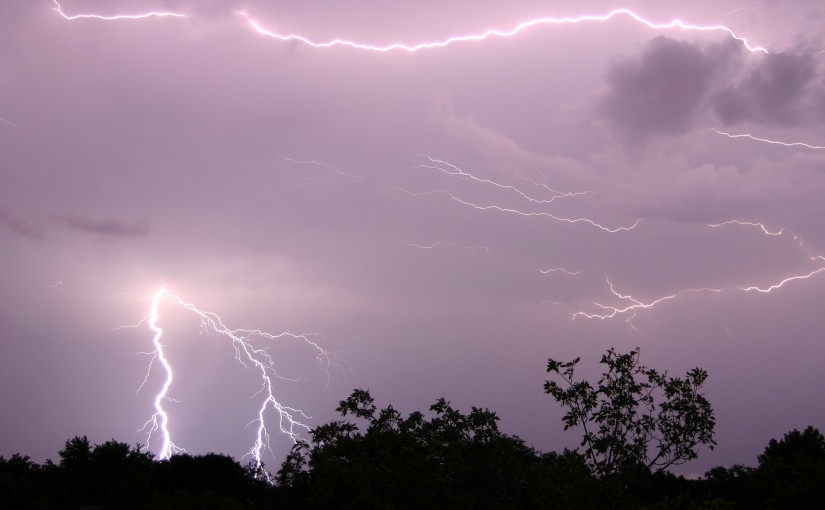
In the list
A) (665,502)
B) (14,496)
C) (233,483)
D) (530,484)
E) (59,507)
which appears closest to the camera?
(665,502)

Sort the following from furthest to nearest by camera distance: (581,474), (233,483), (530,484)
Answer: (233,483) < (530,484) < (581,474)

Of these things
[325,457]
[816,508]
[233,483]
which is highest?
[233,483]

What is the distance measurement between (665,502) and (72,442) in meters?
47.8

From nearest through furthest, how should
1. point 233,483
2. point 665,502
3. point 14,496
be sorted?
1. point 665,502
2. point 14,496
3. point 233,483

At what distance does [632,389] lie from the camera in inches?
388

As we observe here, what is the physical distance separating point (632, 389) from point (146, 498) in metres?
31.6

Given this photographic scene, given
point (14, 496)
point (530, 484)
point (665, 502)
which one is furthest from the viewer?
point (14, 496)

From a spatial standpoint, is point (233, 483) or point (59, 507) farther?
point (233, 483)

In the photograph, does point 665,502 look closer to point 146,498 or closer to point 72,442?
point 146,498

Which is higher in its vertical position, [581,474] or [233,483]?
[233,483]

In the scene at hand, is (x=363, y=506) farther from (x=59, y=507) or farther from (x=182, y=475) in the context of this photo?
(x=182, y=475)

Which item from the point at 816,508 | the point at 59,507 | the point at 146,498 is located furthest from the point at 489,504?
the point at 59,507

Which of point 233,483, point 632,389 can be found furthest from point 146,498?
point 632,389

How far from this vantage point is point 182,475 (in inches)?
1916
